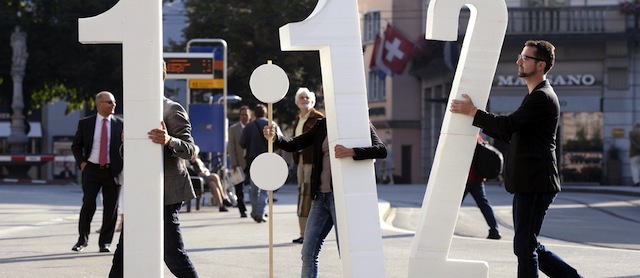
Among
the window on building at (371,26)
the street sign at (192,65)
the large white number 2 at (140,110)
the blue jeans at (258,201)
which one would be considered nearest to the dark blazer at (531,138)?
the large white number 2 at (140,110)

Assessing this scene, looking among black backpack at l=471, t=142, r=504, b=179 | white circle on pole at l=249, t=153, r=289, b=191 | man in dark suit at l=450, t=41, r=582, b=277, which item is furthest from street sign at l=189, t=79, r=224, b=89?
man in dark suit at l=450, t=41, r=582, b=277

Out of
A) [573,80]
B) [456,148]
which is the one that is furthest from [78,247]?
[573,80]

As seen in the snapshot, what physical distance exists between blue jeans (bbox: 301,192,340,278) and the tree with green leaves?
39.2 metres

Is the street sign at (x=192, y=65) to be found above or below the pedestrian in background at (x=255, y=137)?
above

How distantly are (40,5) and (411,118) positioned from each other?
1653 centimetres

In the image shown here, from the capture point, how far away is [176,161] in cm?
888

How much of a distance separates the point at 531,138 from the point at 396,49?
40791 mm

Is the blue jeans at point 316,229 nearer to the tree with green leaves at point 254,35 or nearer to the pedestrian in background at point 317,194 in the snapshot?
the pedestrian in background at point 317,194

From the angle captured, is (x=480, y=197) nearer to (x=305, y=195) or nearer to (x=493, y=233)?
(x=493, y=233)

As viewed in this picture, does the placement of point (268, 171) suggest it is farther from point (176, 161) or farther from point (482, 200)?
point (482, 200)

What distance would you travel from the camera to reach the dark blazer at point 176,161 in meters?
8.74

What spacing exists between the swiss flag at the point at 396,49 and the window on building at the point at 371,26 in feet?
20.6

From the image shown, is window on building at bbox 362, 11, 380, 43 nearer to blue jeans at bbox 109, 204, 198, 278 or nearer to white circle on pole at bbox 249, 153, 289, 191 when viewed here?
white circle on pole at bbox 249, 153, 289, 191

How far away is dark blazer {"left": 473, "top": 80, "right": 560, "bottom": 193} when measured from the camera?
845 centimetres
